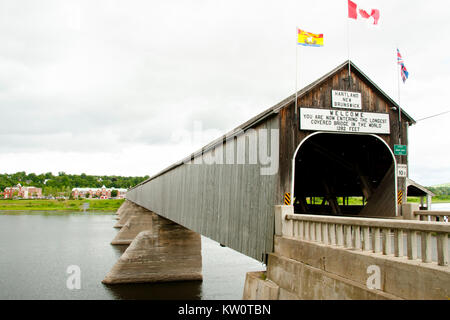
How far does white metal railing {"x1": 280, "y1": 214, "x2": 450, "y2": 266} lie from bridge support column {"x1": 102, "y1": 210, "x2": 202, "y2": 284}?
17.0m

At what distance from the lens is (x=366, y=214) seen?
11945 millimetres

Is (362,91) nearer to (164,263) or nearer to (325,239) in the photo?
(325,239)

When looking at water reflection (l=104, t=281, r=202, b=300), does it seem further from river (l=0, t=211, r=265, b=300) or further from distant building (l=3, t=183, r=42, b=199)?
distant building (l=3, t=183, r=42, b=199)

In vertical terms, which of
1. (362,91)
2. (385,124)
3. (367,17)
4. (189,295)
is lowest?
(189,295)

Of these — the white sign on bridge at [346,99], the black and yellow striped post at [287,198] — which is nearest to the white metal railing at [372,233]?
the black and yellow striped post at [287,198]

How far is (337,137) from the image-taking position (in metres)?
13.1

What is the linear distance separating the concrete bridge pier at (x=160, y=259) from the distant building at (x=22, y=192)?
16602 centimetres

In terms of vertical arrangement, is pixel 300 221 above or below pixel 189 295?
above

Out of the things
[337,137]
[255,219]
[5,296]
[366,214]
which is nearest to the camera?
[255,219]

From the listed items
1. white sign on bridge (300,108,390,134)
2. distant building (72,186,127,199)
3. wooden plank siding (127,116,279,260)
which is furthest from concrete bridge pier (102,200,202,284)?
distant building (72,186,127,199)

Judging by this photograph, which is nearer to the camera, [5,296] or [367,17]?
[367,17]
